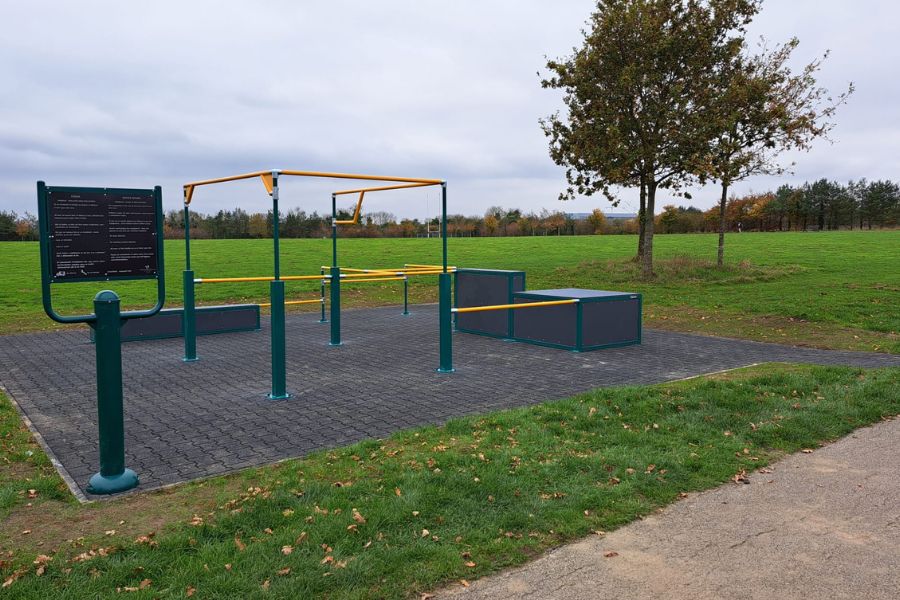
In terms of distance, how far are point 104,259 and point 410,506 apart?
280 cm

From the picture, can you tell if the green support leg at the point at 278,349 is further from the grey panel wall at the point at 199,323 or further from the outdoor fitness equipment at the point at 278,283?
the grey panel wall at the point at 199,323

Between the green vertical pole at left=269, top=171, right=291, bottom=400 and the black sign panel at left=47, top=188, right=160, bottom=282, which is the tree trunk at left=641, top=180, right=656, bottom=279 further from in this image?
the black sign panel at left=47, top=188, right=160, bottom=282

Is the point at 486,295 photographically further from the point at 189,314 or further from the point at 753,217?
the point at 753,217

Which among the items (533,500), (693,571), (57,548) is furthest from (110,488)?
(693,571)

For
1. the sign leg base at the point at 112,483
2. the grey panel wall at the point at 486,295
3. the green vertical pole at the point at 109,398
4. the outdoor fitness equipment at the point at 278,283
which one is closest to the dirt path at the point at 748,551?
the sign leg base at the point at 112,483

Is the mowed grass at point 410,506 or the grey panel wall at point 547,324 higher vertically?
the grey panel wall at point 547,324

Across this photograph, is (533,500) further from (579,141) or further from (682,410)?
(579,141)

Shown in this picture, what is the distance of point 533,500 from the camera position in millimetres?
4359

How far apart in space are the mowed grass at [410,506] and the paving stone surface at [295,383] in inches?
23.5

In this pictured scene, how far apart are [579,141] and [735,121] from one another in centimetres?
425

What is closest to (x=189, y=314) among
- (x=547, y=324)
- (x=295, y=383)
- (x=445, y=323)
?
(x=295, y=383)

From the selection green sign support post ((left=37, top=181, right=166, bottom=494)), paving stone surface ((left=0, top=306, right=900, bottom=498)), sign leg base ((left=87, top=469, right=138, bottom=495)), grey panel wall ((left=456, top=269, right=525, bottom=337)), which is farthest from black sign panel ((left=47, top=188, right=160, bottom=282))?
grey panel wall ((left=456, top=269, right=525, bottom=337))

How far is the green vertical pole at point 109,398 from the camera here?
4.70 meters

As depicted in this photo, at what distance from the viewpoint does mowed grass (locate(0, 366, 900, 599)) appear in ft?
11.3
